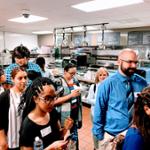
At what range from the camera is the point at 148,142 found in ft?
3.77

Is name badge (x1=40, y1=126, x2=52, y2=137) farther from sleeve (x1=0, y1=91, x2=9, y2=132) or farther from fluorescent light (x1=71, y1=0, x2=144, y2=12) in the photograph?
fluorescent light (x1=71, y1=0, x2=144, y2=12)

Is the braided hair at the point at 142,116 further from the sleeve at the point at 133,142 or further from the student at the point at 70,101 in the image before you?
the student at the point at 70,101

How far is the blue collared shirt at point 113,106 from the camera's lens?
196cm

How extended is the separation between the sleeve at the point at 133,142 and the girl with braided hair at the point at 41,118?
1.47 feet

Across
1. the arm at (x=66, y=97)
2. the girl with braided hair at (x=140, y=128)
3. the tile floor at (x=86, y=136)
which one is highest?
the girl with braided hair at (x=140, y=128)

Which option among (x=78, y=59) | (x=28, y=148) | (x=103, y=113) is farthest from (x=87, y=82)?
(x=28, y=148)

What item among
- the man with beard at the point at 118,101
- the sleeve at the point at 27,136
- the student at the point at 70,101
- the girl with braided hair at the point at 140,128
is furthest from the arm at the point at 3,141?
the girl with braided hair at the point at 140,128

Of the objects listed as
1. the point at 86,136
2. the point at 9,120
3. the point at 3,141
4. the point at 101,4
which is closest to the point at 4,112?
the point at 9,120

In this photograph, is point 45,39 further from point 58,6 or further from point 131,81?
point 131,81

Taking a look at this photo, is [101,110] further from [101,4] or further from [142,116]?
[101,4]

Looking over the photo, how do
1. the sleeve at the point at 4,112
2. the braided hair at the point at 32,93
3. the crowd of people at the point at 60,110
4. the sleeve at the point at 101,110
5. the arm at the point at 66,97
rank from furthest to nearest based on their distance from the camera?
1. the arm at the point at 66,97
2. the sleeve at the point at 101,110
3. the sleeve at the point at 4,112
4. the braided hair at the point at 32,93
5. the crowd of people at the point at 60,110

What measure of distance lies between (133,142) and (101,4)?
11.2ft

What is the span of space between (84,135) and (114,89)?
239cm

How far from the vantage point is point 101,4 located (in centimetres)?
401
